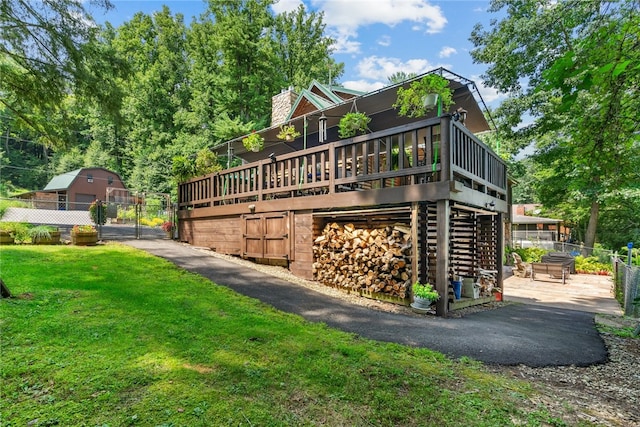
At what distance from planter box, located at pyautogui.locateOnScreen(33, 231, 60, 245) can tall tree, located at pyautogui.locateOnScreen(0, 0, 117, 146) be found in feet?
15.9

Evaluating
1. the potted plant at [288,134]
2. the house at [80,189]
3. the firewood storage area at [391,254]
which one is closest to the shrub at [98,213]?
the potted plant at [288,134]

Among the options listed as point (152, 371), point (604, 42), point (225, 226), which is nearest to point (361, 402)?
point (152, 371)

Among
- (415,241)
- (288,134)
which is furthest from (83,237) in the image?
(415,241)

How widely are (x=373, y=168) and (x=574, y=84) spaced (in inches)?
176

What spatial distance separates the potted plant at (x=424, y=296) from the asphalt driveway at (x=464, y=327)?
0.24 m

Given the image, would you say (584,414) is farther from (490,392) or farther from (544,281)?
(544,281)

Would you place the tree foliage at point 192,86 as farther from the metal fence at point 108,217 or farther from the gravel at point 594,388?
the gravel at point 594,388

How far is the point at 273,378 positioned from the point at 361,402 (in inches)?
30.5

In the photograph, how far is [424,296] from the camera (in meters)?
5.26

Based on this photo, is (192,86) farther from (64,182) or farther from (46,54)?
(46,54)

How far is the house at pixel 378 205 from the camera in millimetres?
5578

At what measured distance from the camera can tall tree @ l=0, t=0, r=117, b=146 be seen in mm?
5113

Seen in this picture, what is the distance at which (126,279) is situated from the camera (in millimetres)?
5699

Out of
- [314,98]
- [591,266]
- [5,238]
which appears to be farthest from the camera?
[591,266]
